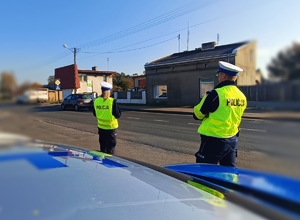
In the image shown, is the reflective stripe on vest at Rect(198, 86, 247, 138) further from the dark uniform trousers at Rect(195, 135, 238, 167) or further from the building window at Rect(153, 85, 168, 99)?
the building window at Rect(153, 85, 168, 99)

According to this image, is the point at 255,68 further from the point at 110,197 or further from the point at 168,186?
the point at 168,186

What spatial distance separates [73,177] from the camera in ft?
5.53

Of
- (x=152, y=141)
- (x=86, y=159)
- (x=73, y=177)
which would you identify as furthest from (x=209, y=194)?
(x=152, y=141)

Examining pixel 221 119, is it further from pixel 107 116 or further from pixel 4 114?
pixel 107 116

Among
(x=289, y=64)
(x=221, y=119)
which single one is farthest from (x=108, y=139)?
(x=289, y=64)

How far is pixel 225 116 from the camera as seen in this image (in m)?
2.91

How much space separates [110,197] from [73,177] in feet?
1.16

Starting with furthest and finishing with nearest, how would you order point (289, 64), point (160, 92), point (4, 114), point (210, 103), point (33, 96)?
point (160, 92)
point (210, 103)
point (33, 96)
point (4, 114)
point (289, 64)

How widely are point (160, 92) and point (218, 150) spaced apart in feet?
78.0

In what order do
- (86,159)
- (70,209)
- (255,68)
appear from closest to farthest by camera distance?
(255,68), (70,209), (86,159)

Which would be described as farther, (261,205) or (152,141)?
(152,141)

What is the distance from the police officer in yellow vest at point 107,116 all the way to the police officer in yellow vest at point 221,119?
2.07m

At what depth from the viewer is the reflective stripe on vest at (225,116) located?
2836mm

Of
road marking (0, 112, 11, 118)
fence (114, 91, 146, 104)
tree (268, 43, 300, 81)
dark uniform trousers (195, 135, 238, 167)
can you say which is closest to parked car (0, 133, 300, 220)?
road marking (0, 112, 11, 118)
